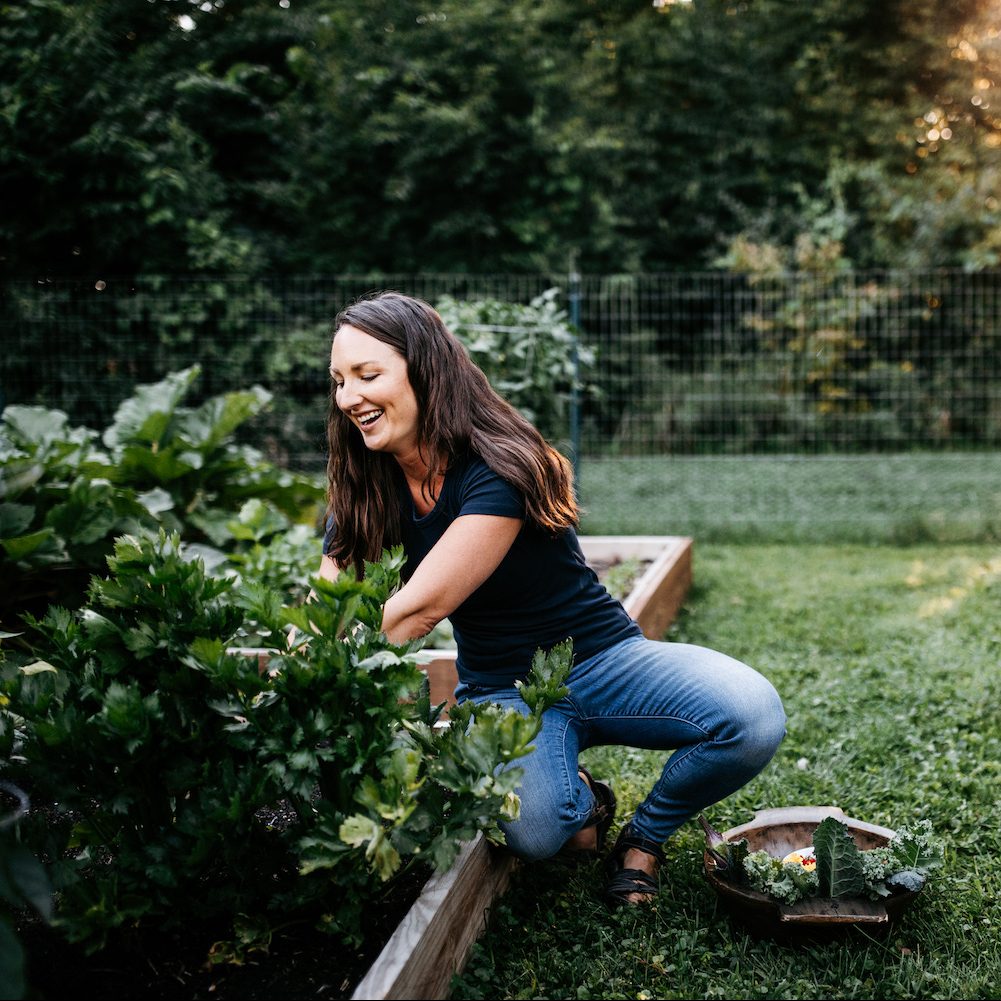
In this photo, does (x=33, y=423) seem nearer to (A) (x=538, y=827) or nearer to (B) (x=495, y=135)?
(A) (x=538, y=827)

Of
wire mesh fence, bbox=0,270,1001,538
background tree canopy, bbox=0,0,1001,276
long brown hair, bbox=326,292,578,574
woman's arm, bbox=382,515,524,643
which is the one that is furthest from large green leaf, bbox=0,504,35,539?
background tree canopy, bbox=0,0,1001,276

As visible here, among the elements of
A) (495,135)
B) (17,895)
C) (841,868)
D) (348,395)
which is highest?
(495,135)

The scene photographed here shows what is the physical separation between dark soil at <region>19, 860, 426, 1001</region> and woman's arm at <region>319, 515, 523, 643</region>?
0.53 meters

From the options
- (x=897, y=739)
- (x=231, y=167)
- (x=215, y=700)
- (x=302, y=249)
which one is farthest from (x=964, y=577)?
(x=231, y=167)

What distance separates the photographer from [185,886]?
63.0 inches

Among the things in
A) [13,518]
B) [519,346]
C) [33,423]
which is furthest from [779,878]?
[519,346]

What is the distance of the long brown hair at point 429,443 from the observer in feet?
6.64

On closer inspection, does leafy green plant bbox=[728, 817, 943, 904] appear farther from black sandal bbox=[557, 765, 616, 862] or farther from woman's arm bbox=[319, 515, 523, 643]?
woman's arm bbox=[319, 515, 523, 643]

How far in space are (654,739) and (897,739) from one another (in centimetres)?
122

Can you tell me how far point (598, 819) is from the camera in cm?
226

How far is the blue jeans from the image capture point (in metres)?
1.94

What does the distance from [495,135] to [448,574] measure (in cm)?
1056

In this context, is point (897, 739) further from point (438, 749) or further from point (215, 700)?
point (215, 700)

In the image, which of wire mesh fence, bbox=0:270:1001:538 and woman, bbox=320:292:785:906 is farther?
wire mesh fence, bbox=0:270:1001:538
